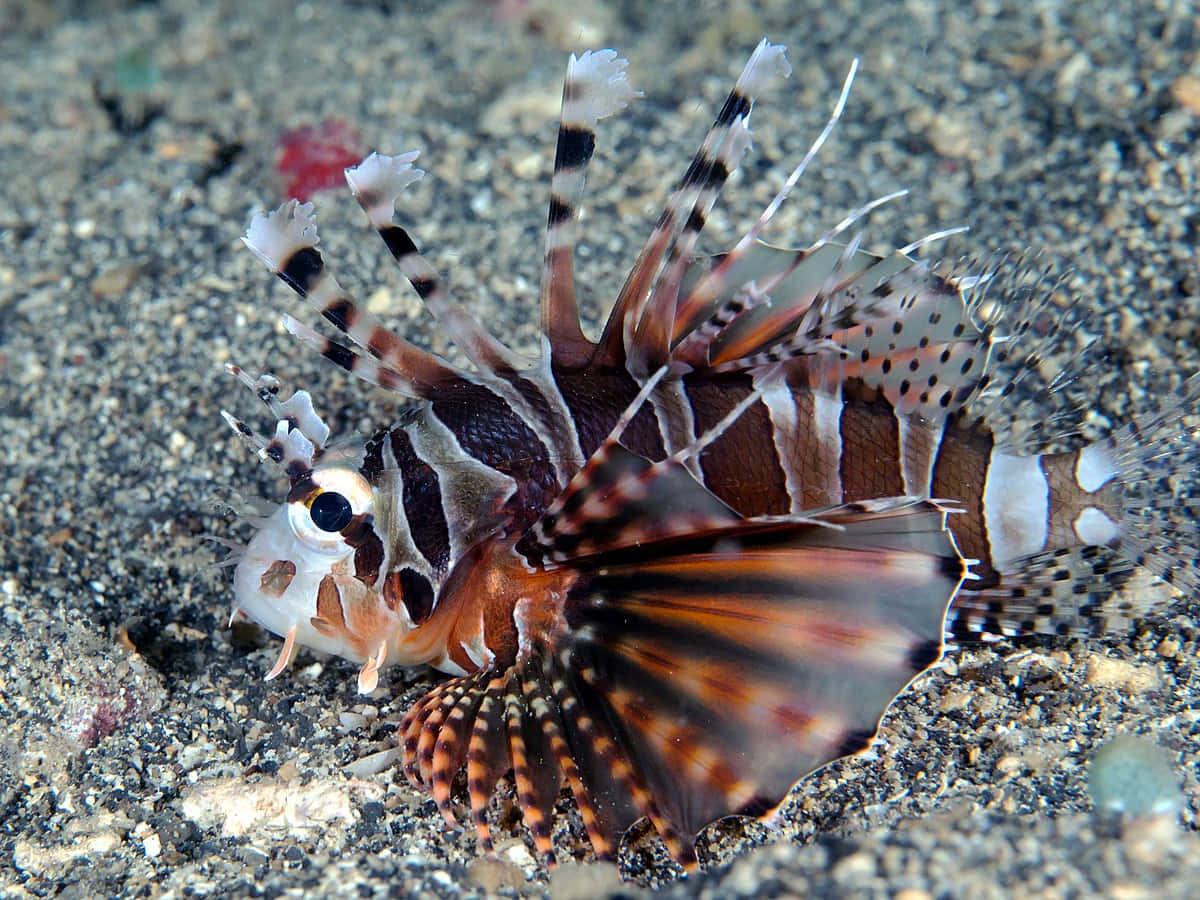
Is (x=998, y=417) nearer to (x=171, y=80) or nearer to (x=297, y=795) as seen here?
(x=297, y=795)

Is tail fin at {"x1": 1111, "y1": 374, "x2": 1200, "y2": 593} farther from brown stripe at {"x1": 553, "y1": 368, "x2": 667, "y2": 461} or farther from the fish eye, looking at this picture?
the fish eye

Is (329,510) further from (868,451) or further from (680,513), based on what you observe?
(868,451)

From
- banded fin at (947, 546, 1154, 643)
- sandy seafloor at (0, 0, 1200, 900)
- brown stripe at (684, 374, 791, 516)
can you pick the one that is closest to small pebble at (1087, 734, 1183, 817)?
sandy seafloor at (0, 0, 1200, 900)

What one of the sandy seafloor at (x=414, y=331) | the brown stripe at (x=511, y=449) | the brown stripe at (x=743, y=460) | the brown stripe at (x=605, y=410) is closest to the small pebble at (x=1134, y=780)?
the sandy seafloor at (x=414, y=331)

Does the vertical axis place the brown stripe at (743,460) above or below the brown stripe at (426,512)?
above

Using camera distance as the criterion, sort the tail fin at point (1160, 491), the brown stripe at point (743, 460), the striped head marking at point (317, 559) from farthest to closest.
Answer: the tail fin at point (1160, 491) → the brown stripe at point (743, 460) → the striped head marking at point (317, 559)

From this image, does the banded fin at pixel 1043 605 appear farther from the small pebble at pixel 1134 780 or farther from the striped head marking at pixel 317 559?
the striped head marking at pixel 317 559

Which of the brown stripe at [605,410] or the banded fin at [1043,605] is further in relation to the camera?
the banded fin at [1043,605]
